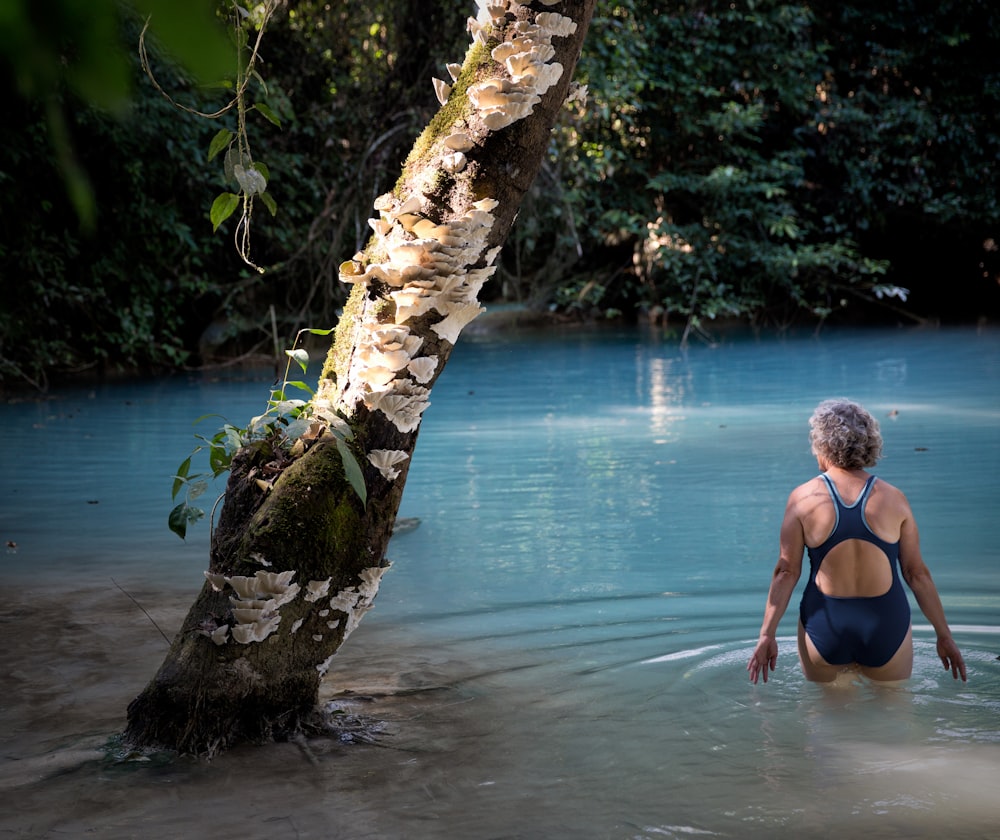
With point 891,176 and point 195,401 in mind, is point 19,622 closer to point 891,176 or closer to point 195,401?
point 195,401

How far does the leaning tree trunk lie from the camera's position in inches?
128

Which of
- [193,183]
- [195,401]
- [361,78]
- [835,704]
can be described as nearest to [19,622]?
[835,704]

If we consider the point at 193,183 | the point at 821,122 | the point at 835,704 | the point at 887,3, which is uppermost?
the point at 887,3

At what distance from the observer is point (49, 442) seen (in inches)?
393

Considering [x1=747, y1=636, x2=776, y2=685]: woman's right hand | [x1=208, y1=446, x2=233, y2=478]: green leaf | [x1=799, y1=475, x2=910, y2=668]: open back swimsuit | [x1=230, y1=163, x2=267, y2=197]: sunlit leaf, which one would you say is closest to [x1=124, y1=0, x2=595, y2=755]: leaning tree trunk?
[x1=208, y1=446, x2=233, y2=478]: green leaf

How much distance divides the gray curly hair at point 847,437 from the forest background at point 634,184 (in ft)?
31.1

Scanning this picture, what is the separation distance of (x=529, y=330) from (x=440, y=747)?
16.8 metres

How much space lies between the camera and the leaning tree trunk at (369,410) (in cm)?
325

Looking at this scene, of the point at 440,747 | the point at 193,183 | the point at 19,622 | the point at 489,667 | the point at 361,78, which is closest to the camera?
the point at 440,747

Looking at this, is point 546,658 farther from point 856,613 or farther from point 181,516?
point 181,516

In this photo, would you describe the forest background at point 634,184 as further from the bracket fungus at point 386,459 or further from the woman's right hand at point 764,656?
the woman's right hand at point 764,656

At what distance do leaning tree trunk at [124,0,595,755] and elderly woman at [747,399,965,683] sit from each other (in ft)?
4.64

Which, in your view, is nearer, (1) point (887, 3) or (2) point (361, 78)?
(2) point (361, 78)

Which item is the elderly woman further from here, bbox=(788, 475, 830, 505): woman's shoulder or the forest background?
the forest background
